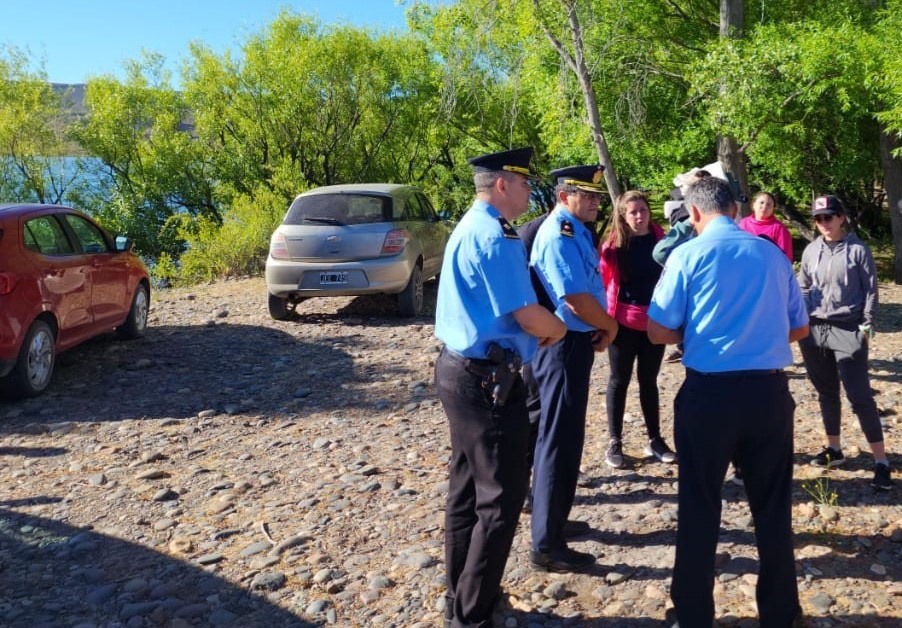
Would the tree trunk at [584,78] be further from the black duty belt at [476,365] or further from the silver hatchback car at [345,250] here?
the black duty belt at [476,365]

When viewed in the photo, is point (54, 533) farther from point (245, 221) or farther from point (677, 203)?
point (245, 221)

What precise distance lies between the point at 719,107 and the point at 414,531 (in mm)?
10391

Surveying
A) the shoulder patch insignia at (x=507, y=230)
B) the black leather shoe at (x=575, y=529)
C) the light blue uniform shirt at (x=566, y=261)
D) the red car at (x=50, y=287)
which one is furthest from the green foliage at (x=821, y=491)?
the red car at (x=50, y=287)

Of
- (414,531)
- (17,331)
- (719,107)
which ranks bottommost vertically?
(414,531)

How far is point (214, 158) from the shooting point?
30156 mm

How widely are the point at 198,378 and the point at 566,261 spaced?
526cm

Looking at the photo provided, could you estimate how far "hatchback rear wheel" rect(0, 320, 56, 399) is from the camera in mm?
7160

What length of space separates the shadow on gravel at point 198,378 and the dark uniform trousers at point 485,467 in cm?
391

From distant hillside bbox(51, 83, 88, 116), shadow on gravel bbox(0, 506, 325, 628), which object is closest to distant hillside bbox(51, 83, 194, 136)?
distant hillside bbox(51, 83, 88, 116)

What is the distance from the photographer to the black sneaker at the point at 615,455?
542 cm

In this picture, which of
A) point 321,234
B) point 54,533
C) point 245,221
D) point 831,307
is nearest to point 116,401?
point 54,533

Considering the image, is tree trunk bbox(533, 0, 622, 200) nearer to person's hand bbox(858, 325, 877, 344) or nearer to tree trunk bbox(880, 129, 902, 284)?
tree trunk bbox(880, 129, 902, 284)

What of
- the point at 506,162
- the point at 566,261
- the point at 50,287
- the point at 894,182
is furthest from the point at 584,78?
the point at 506,162

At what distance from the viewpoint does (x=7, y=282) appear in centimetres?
693
